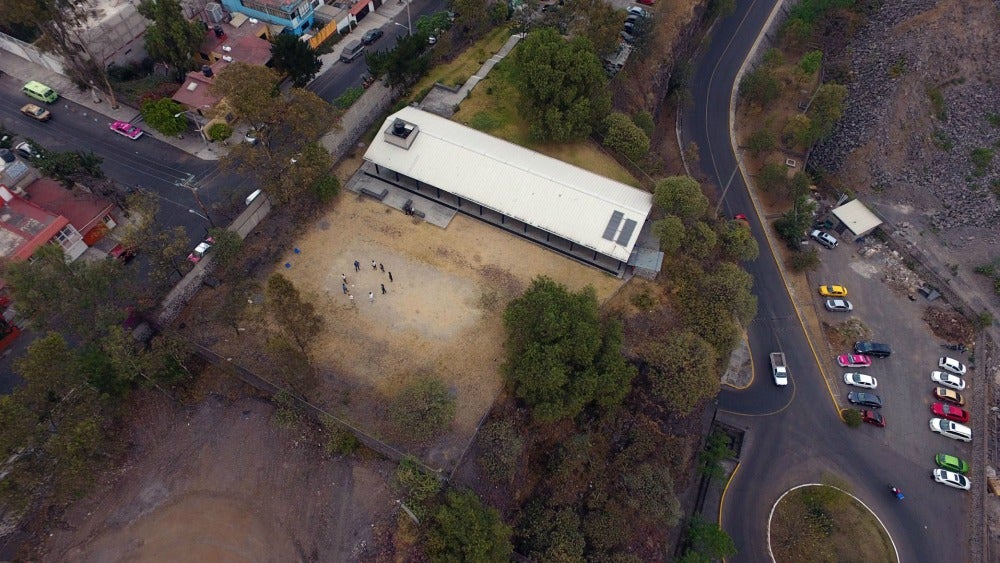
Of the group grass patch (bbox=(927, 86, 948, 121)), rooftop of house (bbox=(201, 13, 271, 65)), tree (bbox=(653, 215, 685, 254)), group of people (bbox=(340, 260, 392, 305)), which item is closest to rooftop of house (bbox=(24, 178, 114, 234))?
rooftop of house (bbox=(201, 13, 271, 65))

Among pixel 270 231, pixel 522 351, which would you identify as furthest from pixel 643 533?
pixel 270 231

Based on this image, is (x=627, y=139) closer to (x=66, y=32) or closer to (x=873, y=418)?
(x=873, y=418)

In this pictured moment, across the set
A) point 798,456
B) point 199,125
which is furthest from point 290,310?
point 798,456

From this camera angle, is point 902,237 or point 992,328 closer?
point 992,328

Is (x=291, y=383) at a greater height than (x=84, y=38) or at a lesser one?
lesser

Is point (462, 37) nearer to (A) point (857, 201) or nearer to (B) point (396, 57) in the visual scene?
(B) point (396, 57)

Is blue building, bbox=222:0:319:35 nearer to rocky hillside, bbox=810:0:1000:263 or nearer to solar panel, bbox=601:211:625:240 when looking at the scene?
solar panel, bbox=601:211:625:240

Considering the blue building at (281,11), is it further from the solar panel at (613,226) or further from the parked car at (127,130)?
the solar panel at (613,226)
